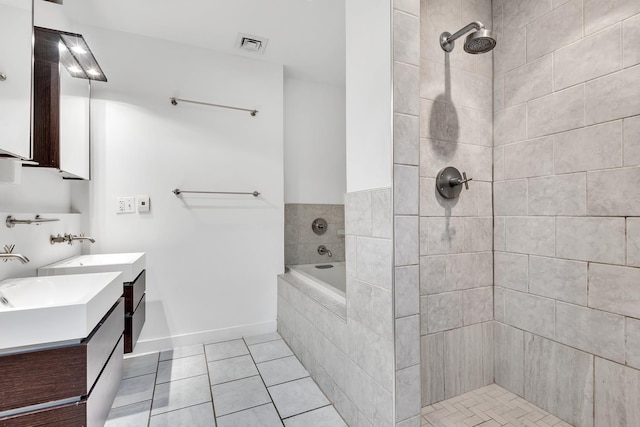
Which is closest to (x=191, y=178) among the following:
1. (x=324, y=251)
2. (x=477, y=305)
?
(x=324, y=251)

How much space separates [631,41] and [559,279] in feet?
3.52

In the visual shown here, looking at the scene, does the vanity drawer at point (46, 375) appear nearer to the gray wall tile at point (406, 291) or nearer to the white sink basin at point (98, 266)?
the white sink basin at point (98, 266)

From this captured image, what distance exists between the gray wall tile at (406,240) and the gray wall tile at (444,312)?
484mm

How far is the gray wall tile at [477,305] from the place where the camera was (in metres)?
1.63

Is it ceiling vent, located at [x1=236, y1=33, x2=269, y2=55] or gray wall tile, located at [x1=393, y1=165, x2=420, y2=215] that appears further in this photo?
ceiling vent, located at [x1=236, y1=33, x2=269, y2=55]

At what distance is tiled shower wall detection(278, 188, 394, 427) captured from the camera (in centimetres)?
119

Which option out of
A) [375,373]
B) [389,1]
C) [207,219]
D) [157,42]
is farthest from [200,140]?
[375,373]

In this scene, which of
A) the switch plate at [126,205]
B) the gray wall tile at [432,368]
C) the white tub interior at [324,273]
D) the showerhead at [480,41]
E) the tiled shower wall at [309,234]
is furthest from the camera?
the tiled shower wall at [309,234]

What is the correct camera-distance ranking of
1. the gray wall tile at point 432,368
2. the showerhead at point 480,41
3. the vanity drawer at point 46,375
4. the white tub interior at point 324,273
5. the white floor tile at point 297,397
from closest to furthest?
the vanity drawer at point 46,375, the showerhead at point 480,41, the gray wall tile at point 432,368, the white floor tile at point 297,397, the white tub interior at point 324,273

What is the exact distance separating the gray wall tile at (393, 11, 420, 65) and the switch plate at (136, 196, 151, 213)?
6.89 ft

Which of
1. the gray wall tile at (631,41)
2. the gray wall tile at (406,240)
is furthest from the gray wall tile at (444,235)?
the gray wall tile at (631,41)

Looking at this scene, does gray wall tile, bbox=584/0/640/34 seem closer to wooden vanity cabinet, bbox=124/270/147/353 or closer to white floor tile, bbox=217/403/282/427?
white floor tile, bbox=217/403/282/427

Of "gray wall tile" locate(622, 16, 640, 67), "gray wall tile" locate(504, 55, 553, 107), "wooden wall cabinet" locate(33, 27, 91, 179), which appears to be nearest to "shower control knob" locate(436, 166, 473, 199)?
"gray wall tile" locate(504, 55, 553, 107)

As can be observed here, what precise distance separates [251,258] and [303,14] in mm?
2007
